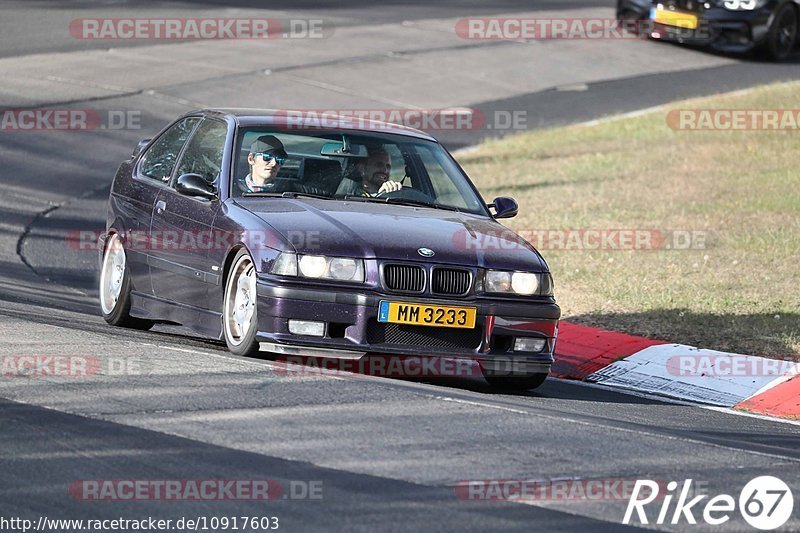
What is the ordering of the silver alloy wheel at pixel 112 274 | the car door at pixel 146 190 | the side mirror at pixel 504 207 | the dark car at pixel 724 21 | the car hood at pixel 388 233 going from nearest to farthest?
the car hood at pixel 388 233 → the side mirror at pixel 504 207 → the car door at pixel 146 190 → the silver alloy wheel at pixel 112 274 → the dark car at pixel 724 21

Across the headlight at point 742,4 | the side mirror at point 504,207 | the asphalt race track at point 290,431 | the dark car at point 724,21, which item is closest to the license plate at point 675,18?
the dark car at point 724,21

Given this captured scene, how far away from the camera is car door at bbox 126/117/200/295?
995cm

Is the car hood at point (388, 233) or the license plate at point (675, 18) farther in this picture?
the license plate at point (675, 18)

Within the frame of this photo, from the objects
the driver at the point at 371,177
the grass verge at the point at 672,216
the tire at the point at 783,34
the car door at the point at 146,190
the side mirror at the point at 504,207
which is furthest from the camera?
the tire at the point at 783,34

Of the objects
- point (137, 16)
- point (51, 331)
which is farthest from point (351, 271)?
point (137, 16)

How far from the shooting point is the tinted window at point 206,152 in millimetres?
9555

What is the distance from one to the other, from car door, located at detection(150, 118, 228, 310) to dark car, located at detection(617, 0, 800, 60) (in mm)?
17293

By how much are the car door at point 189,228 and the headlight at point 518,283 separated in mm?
1669

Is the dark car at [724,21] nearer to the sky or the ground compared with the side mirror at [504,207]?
nearer to the ground

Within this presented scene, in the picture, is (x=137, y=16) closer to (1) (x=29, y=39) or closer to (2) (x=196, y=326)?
(1) (x=29, y=39)

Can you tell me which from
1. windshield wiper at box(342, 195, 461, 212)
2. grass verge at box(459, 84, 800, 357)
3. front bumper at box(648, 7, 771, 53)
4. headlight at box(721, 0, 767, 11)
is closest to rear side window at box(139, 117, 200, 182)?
windshield wiper at box(342, 195, 461, 212)

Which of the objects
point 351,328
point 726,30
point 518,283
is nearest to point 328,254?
point 351,328

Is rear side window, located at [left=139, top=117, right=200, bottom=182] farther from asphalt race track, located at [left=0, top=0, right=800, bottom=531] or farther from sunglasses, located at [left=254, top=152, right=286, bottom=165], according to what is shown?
asphalt race track, located at [left=0, top=0, right=800, bottom=531]

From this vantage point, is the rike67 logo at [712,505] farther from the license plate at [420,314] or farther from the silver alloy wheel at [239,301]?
the silver alloy wheel at [239,301]
